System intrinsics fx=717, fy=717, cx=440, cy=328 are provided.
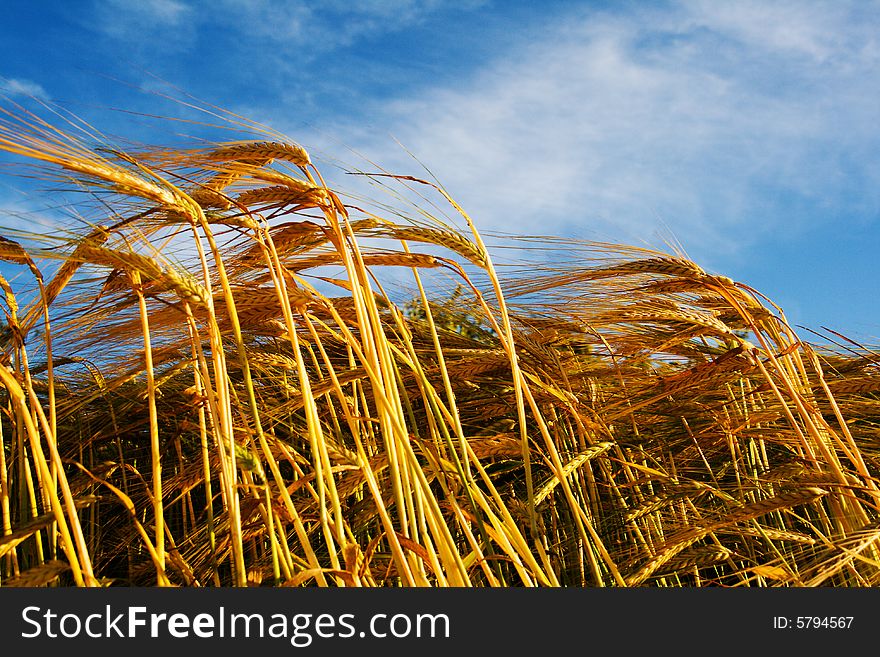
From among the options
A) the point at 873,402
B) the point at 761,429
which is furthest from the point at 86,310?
the point at 873,402

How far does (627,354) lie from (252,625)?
142cm

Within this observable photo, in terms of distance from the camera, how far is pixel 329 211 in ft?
4.33

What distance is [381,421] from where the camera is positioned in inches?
46.6

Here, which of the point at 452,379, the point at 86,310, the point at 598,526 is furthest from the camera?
the point at 452,379

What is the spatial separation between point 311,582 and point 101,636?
16.6 inches

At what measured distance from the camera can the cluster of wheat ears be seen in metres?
1.17

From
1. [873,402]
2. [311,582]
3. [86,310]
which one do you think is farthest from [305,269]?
[873,402]

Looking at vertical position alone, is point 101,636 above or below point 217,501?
below

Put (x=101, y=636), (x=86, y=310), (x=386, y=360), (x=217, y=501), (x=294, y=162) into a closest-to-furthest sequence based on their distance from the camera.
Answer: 1. (x=101, y=636)
2. (x=386, y=360)
3. (x=294, y=162)
4. (x=86, y=310)
5. (x=217, y=501)

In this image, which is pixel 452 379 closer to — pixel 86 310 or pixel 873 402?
pixel 86 310

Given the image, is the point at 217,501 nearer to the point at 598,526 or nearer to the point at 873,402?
the point at 598,526

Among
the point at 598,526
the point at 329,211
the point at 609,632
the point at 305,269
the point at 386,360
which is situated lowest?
the point at 609,632

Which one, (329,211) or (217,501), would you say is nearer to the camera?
(329,211)

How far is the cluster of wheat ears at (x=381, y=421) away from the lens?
117 centimetres
